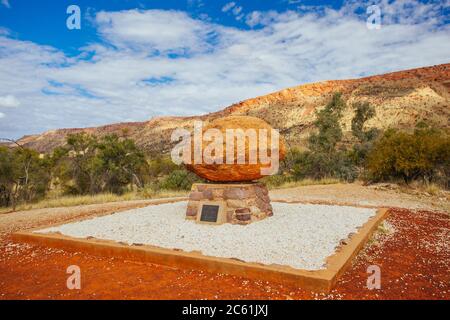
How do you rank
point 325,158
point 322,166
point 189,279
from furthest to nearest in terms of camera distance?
1. point 325,158
2. point 322,166
3. point 189,279

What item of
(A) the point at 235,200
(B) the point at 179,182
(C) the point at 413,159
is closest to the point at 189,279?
(A) the point at 235,200

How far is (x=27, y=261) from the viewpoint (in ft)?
16.6

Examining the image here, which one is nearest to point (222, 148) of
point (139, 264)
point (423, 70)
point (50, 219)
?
point (139, 264)

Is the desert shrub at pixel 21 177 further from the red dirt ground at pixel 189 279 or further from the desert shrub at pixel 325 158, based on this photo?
the desert shrub at pixel 325 158

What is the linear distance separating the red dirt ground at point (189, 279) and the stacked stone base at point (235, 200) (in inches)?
89.0

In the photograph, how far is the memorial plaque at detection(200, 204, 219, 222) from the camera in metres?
6.56

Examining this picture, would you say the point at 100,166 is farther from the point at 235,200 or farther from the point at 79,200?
the point at 235,200


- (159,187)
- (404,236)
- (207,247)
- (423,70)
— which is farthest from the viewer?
(423,70)

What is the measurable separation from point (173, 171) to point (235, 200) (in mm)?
11657

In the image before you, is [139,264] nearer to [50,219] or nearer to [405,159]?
[50,219]

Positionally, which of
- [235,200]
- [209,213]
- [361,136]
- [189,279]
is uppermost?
[361,136]

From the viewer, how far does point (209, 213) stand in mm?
6633
